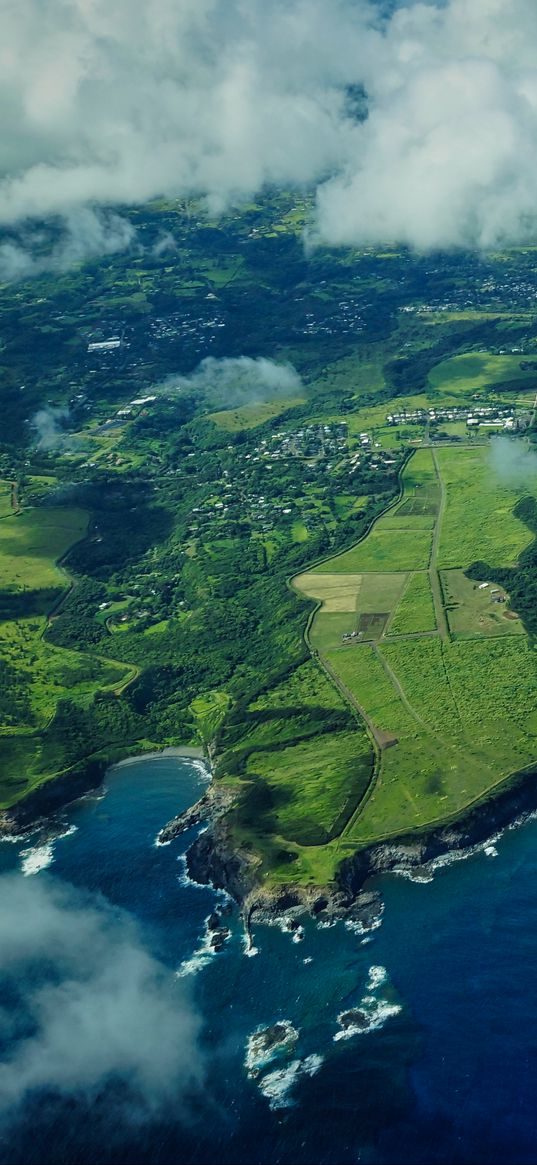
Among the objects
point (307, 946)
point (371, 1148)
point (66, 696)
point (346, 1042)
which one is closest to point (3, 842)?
point (66, 696)

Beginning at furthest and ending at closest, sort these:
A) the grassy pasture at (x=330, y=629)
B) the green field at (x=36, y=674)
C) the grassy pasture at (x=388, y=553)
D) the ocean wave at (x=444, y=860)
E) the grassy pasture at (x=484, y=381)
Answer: the grassy pasture at (x=484, y=381) → the grassy pasture at (x=388, y=553) → the grassy pasture at (x=330, y=629) → the green field at (x=36, y=674) → the ocean wave at (x=444, y=860)

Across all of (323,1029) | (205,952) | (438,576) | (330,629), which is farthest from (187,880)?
(438,576)

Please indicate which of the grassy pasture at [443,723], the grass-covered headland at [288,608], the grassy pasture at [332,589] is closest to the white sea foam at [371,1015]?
the grass-covered headland at [288,608]

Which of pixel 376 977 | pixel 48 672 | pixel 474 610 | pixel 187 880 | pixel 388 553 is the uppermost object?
pixel 388 553

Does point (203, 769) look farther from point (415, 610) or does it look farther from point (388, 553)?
point (388, 553)

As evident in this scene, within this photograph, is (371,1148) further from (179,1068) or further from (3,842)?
(3,842)

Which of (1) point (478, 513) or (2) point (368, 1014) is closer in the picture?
(2) point (368, 1014)

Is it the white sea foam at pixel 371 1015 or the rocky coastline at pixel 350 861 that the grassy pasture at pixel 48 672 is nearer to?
the rocky coastline at pixel 350 861
